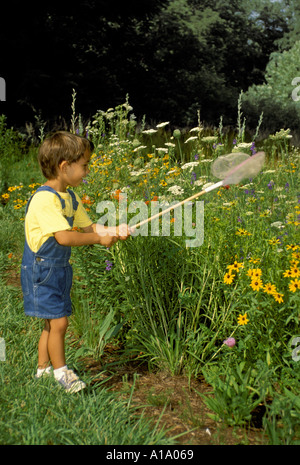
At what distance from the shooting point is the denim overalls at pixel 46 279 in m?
2.63

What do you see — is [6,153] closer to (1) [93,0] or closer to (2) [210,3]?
(1) [93,0]

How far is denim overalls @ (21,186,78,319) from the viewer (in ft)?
Result: 8.62

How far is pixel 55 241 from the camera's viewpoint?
2.63 metres

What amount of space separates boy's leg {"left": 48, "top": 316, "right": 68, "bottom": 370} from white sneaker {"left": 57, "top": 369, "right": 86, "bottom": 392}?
0.06 meters

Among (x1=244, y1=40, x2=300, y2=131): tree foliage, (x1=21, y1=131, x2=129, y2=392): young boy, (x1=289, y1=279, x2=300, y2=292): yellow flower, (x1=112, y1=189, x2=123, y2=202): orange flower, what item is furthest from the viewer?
(x1=244, y1=40, x2=300, y2=131): tree foliage

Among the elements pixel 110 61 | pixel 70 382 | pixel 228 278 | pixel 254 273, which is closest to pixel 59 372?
pixel 70 382

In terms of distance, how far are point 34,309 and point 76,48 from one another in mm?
12961

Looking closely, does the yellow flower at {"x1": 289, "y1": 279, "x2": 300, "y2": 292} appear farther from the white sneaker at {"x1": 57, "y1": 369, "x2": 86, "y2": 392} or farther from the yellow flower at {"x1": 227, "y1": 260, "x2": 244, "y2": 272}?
the white sneaker at {"x1": 57, "y1": 369, "x2": 86, "y2": 392}

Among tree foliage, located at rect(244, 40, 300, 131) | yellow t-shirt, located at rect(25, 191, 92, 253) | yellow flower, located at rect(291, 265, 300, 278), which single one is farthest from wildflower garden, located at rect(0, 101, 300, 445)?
tree foliage, located at rect(244, 40, 300, 131)

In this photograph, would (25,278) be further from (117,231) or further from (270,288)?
(270,288)

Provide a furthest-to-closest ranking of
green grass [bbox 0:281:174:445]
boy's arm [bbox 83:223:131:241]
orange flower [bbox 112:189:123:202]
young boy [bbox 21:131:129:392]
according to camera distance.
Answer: orange flower [bbox 112:189:123:202] < boy's arm [bbox 83:223:131:241] < young boy [bbox 21:131:129:392] < green grass [bbox 0:281:174:445]

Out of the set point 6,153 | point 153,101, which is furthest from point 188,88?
point 6,153

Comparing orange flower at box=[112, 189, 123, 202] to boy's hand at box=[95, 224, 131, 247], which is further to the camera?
orange flower at box=[112, 189, 123, 202]

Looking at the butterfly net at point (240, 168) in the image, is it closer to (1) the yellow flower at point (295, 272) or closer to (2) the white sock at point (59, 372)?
(1) the yellow flower at point (295, 272)
